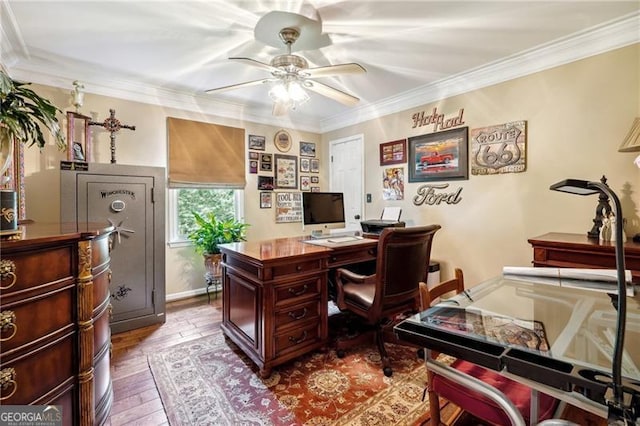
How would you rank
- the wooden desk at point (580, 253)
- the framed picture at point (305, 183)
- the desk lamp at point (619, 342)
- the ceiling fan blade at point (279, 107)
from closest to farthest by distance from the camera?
1. the desk lamp at point (619, 342)
2. the wooden desk at point (580, 253)
3. the ceiling fan blade at point (279, 107)
4. the framed picture at point (305, 183)

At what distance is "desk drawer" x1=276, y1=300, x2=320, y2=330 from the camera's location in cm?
208

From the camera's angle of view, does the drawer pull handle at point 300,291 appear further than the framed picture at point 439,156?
No

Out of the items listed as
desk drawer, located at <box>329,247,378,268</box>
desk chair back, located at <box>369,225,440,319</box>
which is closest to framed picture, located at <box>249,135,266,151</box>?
desk drawer, located at <box>329,247,378,268</box>

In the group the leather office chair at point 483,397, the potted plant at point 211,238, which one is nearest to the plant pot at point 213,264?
the potted plant at point 211,238

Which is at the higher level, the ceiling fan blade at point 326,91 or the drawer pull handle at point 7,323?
the ceiling fan blade at point 326,91

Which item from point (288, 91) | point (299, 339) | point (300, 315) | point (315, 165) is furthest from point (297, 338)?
point (315, 165)

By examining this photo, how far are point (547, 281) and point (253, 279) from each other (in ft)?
5.99

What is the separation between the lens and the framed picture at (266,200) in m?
4.38

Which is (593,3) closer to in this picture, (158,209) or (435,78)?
(435,78)

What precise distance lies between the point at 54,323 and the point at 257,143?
3.46 m

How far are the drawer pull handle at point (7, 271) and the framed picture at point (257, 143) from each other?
3.41 meters

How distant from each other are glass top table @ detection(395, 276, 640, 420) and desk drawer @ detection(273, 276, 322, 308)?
1141mm

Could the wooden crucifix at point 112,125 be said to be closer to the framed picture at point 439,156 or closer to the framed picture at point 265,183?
the framed picture at point 265,183

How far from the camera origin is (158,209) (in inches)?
120
